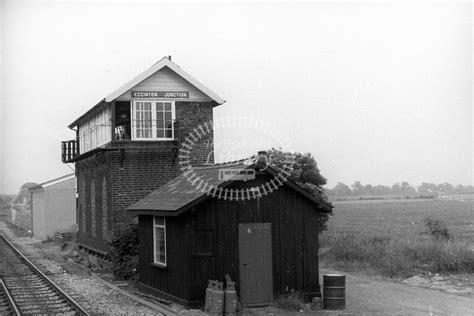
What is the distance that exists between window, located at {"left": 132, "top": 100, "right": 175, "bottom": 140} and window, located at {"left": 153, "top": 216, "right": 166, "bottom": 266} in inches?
293

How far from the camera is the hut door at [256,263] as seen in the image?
48.9 ft

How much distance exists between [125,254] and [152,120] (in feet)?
16.9

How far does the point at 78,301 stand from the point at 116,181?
7957mm

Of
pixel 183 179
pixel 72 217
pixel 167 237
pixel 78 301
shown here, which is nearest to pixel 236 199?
pixel 167 237

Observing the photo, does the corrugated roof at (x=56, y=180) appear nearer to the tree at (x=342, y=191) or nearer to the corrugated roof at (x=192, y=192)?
the corrugated roof at (x=192, y=192)

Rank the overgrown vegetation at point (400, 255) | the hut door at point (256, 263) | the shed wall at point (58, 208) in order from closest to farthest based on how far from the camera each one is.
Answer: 1. the hut door at point (256, 263)
2. the overgrown vegetation at point (400, 255)
3. the shed wall at point (58, 208)

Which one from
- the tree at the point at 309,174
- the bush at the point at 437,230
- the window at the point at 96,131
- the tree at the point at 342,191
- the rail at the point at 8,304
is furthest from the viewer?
the tree at the point at 342,191

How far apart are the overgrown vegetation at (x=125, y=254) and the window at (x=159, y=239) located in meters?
3.84

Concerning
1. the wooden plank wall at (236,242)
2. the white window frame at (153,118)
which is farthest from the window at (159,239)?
the white window frame at (153,118)

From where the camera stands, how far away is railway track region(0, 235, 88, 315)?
14.5 meters

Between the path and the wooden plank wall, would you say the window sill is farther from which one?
the path

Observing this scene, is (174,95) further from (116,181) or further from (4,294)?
(4,294)

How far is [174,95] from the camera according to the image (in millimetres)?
24047

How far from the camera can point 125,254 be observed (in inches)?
834
